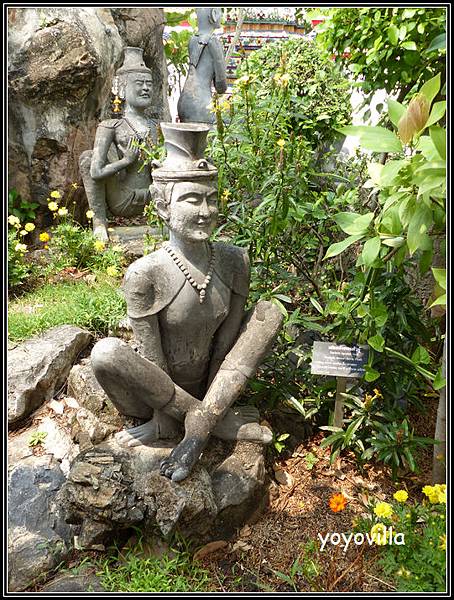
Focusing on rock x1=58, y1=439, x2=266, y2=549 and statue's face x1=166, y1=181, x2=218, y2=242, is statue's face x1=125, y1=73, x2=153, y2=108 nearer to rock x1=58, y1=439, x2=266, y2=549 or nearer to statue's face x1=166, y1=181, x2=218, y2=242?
statue's face x1=166, y1=181, x2=218, y2=242

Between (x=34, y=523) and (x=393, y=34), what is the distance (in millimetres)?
2424

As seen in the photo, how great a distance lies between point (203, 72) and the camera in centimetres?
610

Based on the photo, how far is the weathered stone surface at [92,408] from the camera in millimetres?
2443

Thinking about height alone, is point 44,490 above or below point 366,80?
below

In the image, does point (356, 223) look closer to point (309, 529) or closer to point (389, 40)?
point (389, 40)

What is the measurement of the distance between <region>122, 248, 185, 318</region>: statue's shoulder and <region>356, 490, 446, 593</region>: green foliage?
1.22 metres

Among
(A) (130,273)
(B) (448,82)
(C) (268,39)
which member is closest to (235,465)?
(A) (130,273)

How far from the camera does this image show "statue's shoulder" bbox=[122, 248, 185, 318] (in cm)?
211

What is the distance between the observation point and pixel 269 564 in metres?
2.11

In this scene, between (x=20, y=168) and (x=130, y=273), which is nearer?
(x=130, y=273)

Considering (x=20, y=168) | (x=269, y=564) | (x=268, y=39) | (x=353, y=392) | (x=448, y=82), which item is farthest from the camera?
(x=20, y=168)

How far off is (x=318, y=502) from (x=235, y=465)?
0.47 meters

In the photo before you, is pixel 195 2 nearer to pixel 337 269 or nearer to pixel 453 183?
pixel 453 183

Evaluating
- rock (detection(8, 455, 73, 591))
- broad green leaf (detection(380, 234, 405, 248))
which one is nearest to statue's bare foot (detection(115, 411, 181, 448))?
rock (detection(8, 455, 73, 591))
